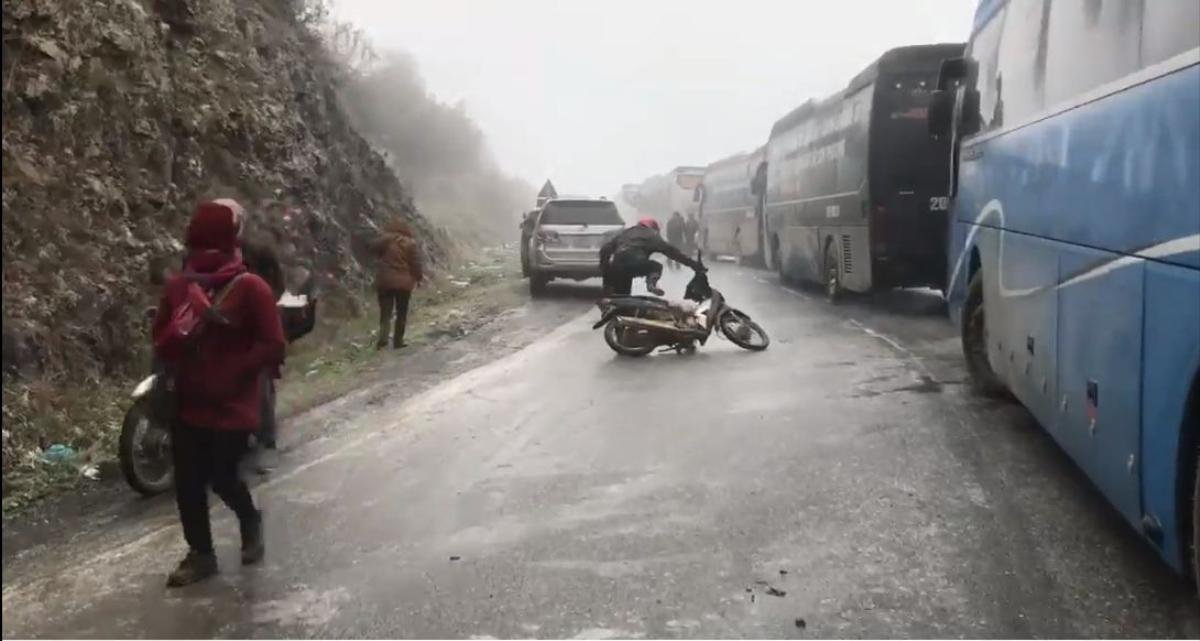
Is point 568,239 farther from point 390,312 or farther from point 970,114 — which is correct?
point 970,114

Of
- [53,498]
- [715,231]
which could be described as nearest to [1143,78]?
[53,498]

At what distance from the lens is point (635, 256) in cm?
1368

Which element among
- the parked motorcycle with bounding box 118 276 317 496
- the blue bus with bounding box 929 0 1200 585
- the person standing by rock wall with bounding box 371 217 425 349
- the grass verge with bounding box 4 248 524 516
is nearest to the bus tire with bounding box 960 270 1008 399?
the blue bus with bounding box 929 0 1200 585

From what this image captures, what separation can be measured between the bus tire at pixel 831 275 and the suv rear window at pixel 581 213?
446cm

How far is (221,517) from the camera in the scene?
6.63 meters

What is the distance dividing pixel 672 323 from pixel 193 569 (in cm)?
881

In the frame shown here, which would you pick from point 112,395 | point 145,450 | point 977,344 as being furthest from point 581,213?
point 145,450

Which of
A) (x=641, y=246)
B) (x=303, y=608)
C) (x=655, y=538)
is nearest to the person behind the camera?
(x=303, y=608)

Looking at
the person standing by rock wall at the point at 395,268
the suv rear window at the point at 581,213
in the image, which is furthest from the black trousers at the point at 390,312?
the suv rear window at the point at 581,213

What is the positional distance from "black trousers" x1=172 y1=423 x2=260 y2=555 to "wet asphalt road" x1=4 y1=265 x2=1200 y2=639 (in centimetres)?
26

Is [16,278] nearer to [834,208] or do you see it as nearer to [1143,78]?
[1143,78]

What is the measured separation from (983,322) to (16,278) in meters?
7.86

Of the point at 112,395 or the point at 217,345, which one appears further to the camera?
the point at 112,395

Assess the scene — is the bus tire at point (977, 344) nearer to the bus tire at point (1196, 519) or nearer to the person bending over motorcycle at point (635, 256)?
the person bending over motorcycle at point (635, 256)
